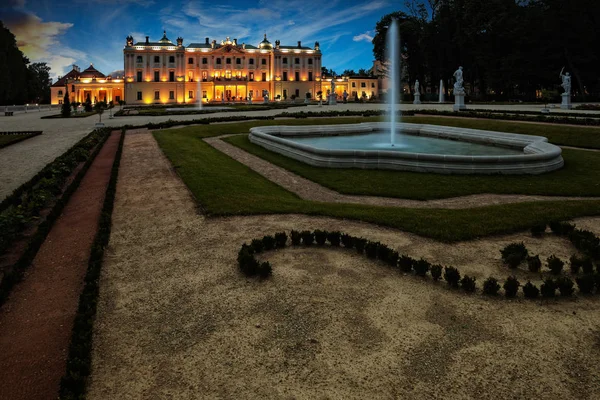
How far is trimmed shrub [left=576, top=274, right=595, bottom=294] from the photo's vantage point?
5793 millimetres

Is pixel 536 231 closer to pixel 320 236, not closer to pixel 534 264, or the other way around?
pixel 534 264

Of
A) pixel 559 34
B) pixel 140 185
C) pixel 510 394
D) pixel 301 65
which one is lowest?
pixel 510 394

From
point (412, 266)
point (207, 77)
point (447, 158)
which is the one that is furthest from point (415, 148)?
point (207, 77)

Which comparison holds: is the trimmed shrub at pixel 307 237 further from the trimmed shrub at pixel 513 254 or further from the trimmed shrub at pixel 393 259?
the trimmed shrub at pixel 513 254

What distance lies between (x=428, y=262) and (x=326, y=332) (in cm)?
257

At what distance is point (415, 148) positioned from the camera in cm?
1919

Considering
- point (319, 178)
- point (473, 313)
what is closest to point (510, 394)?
point (473, 313)

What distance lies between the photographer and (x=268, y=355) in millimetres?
4469

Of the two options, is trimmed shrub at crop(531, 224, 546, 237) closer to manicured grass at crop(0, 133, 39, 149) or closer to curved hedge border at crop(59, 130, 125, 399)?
curved hedge border at crop(59, 130, 125, 399)

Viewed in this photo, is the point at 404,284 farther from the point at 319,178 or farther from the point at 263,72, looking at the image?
the point at 263,72

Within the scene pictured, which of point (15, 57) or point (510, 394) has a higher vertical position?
point (15, 57)

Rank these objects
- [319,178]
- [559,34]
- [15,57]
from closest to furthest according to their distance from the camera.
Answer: [319,178], [559,34], [15,57]

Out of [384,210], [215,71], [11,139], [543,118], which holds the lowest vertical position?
[384,210]

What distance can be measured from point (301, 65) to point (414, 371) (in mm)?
103647
